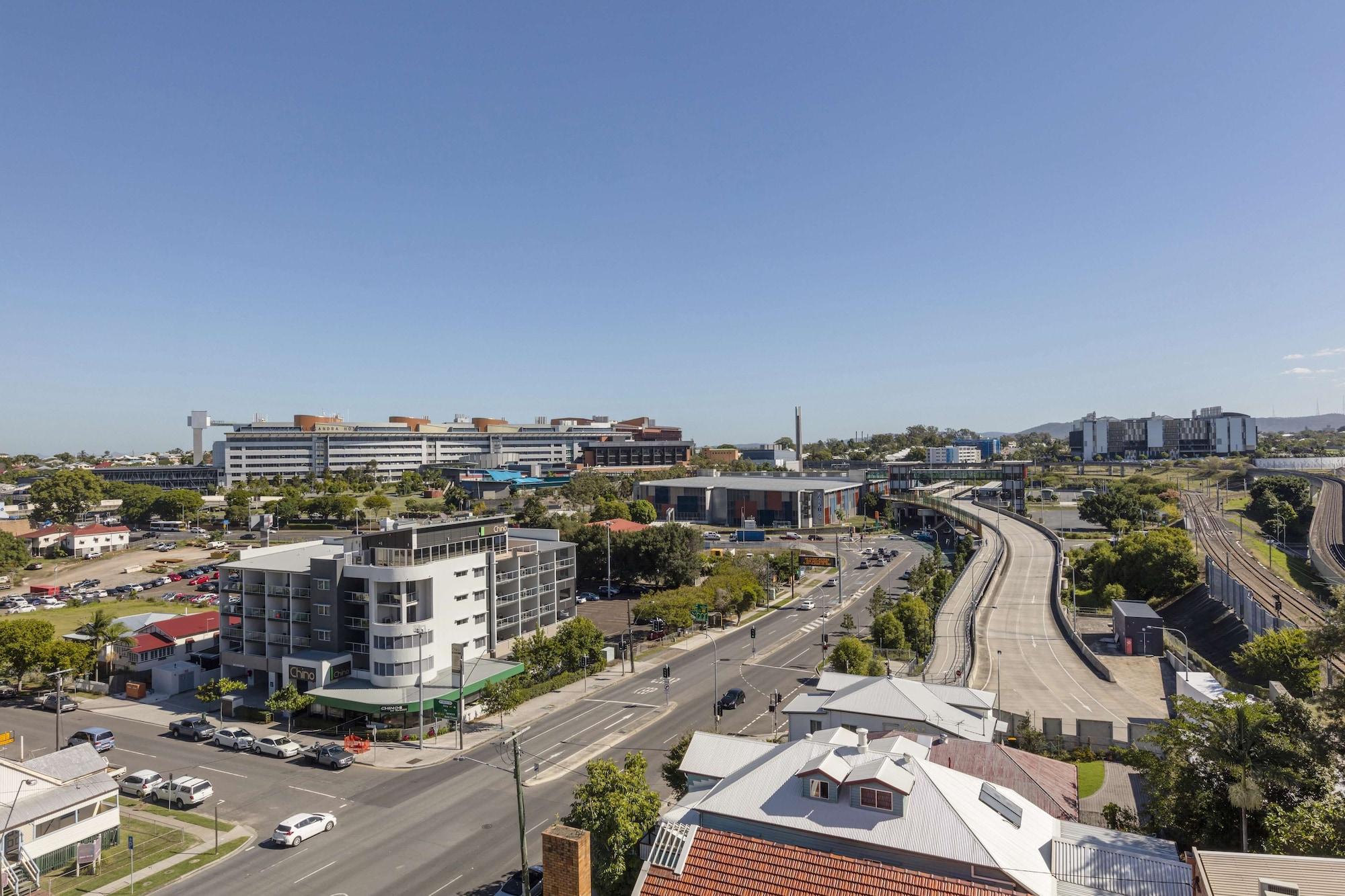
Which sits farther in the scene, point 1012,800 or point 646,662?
point 646,662

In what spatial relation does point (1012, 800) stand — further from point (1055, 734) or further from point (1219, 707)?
point (1055, 734)

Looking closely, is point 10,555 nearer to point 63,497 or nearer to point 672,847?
point 63,497

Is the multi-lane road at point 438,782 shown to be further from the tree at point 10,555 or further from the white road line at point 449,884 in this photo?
the tree at point 10,555

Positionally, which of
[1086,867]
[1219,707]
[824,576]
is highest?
[1219,707]

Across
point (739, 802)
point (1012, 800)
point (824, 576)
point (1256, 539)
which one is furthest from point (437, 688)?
point (1256, 539)

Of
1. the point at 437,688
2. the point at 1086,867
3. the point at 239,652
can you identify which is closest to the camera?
the point at 1086,867

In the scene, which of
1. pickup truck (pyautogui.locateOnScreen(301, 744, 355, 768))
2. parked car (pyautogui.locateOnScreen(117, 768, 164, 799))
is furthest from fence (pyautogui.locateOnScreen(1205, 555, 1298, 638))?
parked car (pyautogui.locateOnScreen(117, 768, 164, 799))

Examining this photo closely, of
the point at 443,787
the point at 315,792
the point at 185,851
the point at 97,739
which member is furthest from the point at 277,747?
the point at 443,787
